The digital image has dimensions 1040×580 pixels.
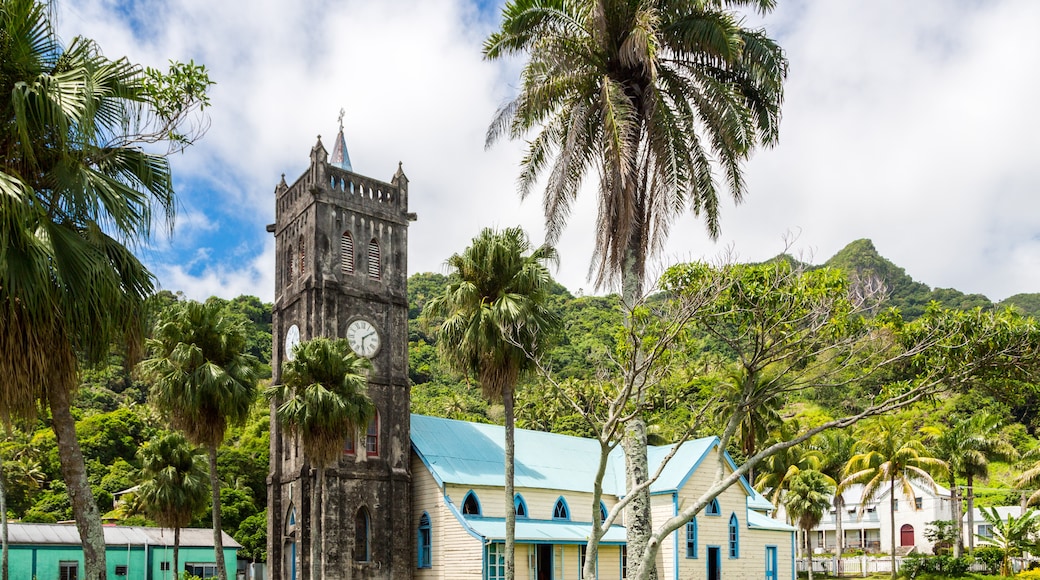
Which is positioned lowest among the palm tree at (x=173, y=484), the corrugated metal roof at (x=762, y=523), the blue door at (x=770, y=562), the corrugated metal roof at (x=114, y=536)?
the blue door at (x=770, y=562)

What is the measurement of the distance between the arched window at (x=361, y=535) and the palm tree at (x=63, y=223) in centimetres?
2389

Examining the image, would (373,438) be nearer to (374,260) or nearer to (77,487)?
(374,260)

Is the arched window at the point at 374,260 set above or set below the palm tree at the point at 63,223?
above

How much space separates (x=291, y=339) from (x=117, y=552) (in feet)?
54.3

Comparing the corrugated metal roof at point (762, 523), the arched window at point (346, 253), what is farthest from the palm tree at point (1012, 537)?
the arched window at point (346, 253)

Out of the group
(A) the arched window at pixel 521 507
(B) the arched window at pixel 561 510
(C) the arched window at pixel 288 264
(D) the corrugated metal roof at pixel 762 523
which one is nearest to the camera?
(C) the arched window at pixel 288 264

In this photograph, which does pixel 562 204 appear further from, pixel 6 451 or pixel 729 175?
pixel 6 451

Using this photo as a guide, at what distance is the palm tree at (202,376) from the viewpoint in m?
29.3

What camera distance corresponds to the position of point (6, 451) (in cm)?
6081

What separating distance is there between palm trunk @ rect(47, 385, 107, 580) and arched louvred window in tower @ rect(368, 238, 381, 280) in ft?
84.1

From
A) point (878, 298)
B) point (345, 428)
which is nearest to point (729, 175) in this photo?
point (878, 298)

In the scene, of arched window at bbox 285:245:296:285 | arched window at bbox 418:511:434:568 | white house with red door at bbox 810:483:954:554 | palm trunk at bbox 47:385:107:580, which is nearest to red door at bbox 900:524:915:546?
white house with red door at bbox 810:483:954:554

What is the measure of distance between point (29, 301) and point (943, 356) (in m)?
14.8

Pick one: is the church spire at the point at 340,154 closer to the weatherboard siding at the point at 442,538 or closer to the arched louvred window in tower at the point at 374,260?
the arched louvred window in tower at the point at 374,260
